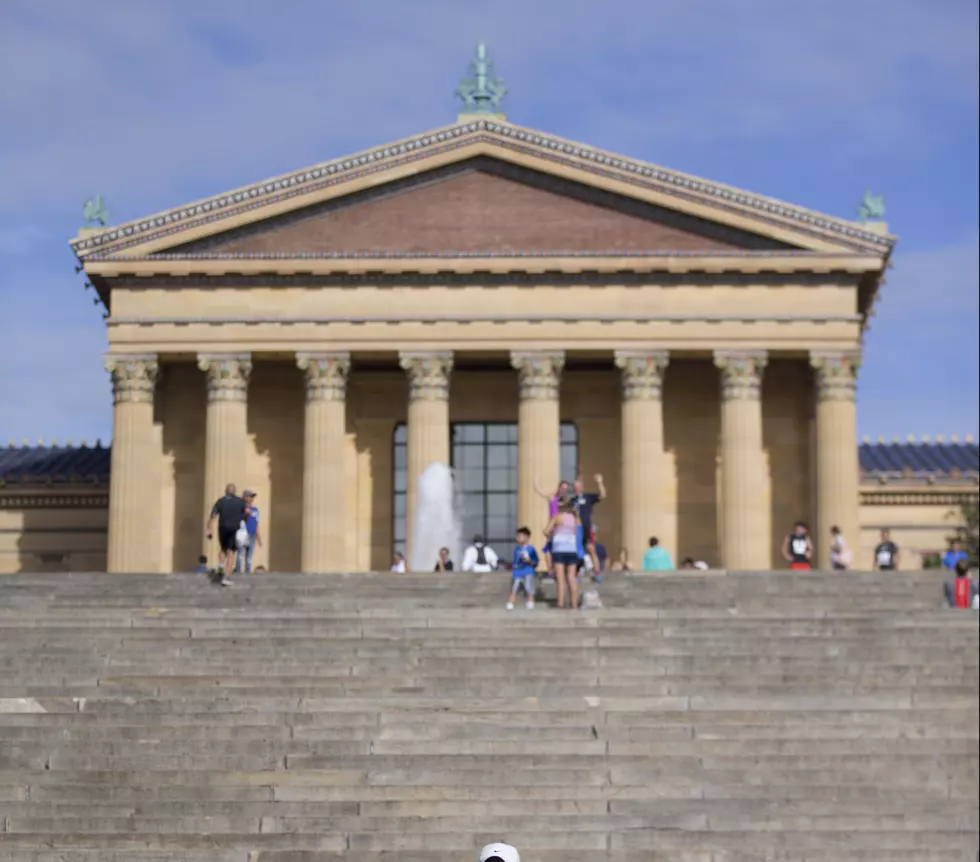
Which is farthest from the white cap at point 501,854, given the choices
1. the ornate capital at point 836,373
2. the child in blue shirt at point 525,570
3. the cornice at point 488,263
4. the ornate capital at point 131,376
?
the ornate capital at point 131,376

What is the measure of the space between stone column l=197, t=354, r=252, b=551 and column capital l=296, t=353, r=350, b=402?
4.96 feet

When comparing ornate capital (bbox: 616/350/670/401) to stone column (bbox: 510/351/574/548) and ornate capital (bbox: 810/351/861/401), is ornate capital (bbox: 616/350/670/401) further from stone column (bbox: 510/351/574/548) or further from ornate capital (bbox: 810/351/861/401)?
ornate capital (bbox: 810/351/861/401)

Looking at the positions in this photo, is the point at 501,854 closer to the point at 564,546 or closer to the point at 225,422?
the point at 564,546

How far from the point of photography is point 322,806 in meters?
22.5

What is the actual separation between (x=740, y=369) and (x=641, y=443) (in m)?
3.15

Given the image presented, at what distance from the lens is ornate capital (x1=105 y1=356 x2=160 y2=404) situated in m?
52.1

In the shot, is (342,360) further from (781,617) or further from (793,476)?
(781,617)

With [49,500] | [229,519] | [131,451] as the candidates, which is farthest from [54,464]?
[229,519]

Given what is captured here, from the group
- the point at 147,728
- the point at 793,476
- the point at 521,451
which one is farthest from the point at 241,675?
the point at 793,476

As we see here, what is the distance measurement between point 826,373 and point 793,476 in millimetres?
3462

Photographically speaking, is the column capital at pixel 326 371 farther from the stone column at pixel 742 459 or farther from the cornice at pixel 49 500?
the cornice at pixel 49 500

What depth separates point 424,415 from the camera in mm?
51781

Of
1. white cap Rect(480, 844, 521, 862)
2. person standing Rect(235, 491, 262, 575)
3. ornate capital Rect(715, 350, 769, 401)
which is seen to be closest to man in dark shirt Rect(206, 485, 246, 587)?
person standing Rect(235, 491, 262, 575)

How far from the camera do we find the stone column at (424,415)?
51.7 metres
